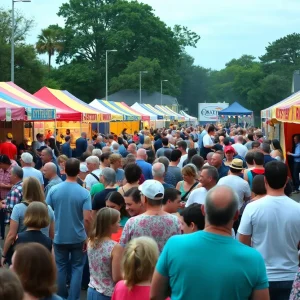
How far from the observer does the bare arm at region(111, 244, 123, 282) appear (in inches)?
224

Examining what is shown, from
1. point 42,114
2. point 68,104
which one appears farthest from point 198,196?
point 68,104

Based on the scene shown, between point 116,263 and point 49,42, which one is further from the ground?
point 49,42

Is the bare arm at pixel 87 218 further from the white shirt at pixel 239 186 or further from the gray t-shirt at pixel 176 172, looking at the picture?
the gray t-shirt at pixel 176 172

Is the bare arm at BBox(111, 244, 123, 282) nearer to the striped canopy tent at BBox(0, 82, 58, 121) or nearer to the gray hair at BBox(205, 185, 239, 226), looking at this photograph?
the gray hair at BBox(205, 185, 239, 226)

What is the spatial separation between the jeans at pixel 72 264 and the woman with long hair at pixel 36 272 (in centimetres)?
421

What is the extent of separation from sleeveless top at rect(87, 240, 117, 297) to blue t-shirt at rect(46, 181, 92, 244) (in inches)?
78.9

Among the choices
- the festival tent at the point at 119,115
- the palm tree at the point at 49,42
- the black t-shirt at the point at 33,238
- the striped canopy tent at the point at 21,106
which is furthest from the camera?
the palm tree at the point at 49,42

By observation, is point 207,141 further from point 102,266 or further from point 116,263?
point 116,263

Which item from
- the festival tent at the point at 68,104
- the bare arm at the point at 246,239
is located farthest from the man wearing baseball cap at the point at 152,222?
the festival tent at the point at 68,104

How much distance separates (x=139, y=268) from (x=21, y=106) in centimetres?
1518

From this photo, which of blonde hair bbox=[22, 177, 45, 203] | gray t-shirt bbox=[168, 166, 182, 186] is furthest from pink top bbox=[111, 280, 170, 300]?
gray t-shirt bbox=[168, 166, 182, 186]

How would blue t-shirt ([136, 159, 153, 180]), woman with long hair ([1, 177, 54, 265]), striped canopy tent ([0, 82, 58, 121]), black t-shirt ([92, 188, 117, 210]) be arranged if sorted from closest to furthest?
woman with long hair ([1, 177, 54, 265]), black t-shirt ([92, 188, 117, 210]), blue t-shirt ([136, 159, 153, 180]), striped canopy tent ([0, 82, 58, 121])

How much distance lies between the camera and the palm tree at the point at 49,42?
88.4m

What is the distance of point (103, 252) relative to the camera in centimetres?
580
